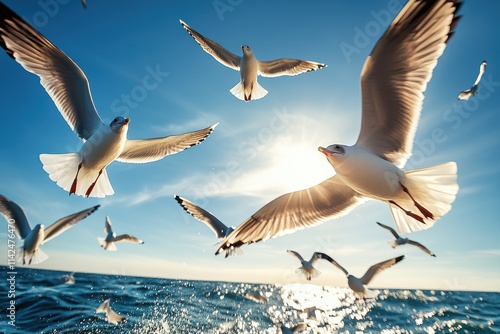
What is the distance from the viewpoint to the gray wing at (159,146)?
5.06m

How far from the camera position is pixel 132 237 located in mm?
9836

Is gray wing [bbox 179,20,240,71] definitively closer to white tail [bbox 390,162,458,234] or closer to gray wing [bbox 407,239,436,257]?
white tail [bbox 390,162,458,234]

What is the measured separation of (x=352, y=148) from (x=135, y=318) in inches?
308

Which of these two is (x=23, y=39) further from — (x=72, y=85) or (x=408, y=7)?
(x=408, y=7)

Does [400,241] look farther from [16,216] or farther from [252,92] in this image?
[16,216]

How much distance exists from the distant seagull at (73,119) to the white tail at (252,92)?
311cm

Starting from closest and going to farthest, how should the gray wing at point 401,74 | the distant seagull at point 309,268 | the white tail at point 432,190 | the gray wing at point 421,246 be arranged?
the gray wing at point 401,74
the white tail at point 432,190
the distant seagull at point 309,268
the gray wing at point 421,246

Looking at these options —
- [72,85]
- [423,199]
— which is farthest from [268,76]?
[423,199]

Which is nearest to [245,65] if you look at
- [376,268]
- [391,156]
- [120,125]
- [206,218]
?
[206,218]

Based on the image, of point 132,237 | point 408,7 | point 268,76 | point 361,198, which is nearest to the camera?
point 408,7

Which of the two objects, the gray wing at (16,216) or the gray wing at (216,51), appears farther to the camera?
the gray wing at (216,51)

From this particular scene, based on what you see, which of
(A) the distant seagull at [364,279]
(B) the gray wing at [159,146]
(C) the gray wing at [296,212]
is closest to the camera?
(C) the gray wing at [296,212]

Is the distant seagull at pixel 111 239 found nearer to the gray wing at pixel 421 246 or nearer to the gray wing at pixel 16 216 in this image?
the gray wing at pixel 16 216

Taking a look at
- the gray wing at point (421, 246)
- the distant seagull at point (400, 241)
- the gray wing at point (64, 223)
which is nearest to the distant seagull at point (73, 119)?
the gray wing at point (64, 223)
